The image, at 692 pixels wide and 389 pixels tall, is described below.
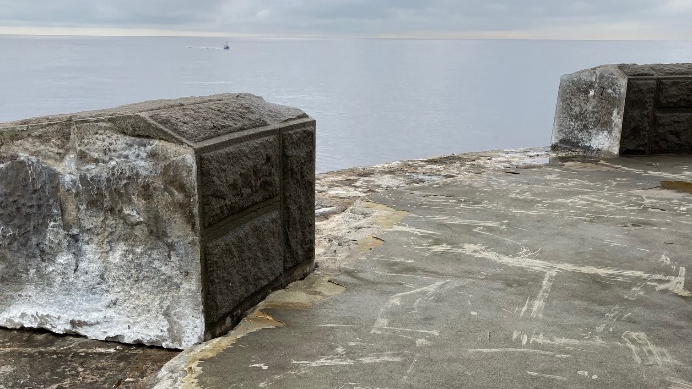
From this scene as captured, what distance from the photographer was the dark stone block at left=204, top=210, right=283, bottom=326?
2398 mm

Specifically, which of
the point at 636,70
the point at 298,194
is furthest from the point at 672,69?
the point at 298,194

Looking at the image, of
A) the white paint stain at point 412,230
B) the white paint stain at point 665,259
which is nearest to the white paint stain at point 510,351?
the white paint stain at point 665,259

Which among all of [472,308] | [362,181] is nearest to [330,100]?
[362,181]

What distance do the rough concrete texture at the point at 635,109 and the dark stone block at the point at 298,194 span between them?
4118mm

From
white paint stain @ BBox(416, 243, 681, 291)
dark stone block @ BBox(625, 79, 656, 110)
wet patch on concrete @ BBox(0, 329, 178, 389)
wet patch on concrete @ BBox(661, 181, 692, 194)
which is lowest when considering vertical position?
wet patch on concrete @ BBox(0, 329, 178, 389)

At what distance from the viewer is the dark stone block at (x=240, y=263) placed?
2.40 meters

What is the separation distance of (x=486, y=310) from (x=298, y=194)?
0.91 metres

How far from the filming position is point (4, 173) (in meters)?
2.50

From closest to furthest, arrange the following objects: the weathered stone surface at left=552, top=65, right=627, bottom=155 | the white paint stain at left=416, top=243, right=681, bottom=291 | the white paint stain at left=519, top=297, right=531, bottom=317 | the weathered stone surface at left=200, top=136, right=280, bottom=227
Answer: the weathered stone surface at left=200, top=136, right=280, bottom=227
the white paint stain at left=519, top=297, right=531, bottom=317
the white paint stain at left=416, top=243, right=681, bottom=291
the weathered stone surface at left=552, top=65, right=627, bottom=155

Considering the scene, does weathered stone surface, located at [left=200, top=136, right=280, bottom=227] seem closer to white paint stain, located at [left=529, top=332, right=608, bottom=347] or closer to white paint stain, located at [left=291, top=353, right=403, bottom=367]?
white paint stain, located at [left=291, top=353, right=403, bottom=367]

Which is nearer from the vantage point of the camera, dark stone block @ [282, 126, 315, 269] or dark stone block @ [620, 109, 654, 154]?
dark stone block @ [282, 126, 315, 269]

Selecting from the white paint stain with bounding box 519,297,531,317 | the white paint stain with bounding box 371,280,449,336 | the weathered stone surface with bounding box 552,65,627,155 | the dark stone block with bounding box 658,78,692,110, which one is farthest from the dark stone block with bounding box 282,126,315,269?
the dark stone block with bounding box 658,78,692,110

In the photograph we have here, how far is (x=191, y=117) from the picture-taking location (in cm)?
242

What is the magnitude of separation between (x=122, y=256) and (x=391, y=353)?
Result: 3.23ft
